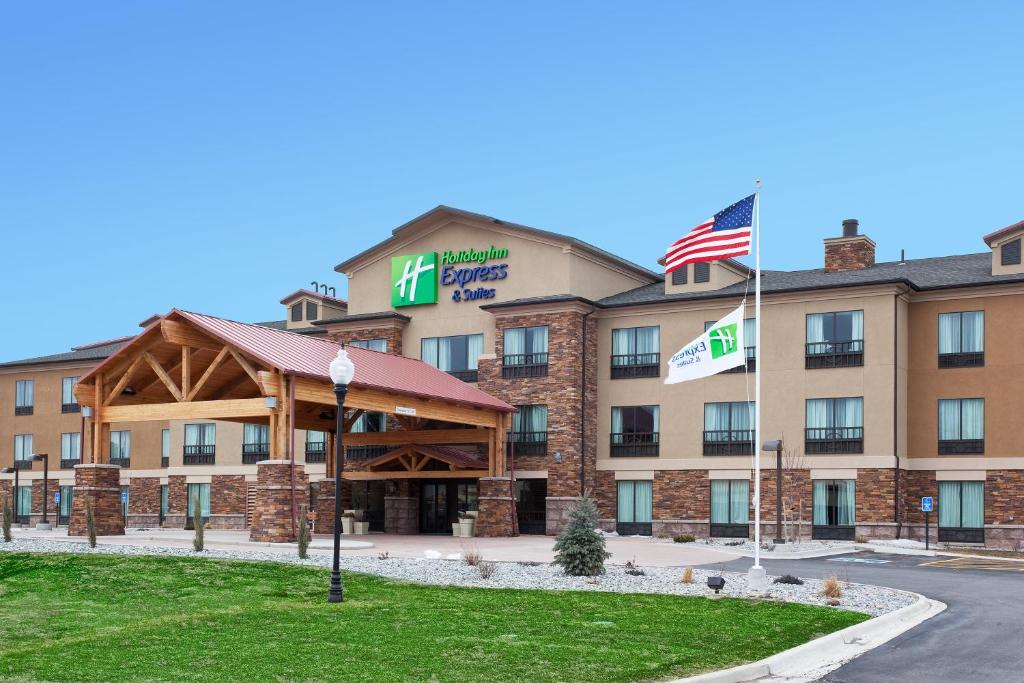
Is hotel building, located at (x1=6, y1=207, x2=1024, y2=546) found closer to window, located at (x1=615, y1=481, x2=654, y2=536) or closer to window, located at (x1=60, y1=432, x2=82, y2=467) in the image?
window, located at (x1=615, y1=481, x2=654, y2=536)

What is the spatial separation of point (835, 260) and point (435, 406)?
17591 mm

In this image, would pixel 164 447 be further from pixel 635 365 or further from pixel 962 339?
pixel 962 339

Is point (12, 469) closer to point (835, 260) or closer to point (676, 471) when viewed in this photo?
point (676, 471)

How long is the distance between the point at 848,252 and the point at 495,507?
17290 millimetres

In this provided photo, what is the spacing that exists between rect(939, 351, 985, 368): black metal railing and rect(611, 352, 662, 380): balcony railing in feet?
34.7

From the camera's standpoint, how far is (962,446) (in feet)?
136

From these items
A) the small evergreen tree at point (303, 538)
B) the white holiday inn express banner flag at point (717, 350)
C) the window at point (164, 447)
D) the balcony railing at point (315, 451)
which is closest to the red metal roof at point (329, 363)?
the small evergreen tree at point (303, 538)

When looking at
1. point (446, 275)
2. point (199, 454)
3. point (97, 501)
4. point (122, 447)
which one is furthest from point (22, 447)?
point (97, 501)

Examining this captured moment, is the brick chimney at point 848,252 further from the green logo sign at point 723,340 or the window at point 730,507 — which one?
the green logo sign at point 723,340

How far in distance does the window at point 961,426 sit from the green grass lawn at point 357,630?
2446 centimetres

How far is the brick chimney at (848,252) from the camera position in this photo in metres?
45.3

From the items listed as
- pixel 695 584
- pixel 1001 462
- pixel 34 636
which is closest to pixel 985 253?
pixel 1001 462

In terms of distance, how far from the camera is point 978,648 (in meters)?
15.6

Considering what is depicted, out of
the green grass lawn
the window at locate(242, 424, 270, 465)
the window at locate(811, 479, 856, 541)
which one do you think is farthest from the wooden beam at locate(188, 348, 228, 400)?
the window at locate(811, 479, 856, 541)
